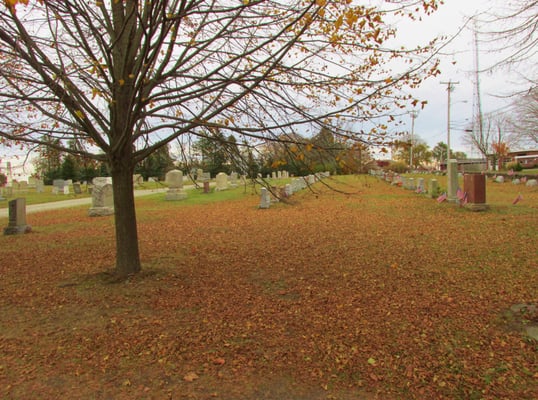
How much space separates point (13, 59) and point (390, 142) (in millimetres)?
5570

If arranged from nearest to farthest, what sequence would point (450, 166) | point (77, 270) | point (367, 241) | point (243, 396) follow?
1. point (243, 396)
2. point (77, 270)
3. point (367, 241)
4. point (450, 166)

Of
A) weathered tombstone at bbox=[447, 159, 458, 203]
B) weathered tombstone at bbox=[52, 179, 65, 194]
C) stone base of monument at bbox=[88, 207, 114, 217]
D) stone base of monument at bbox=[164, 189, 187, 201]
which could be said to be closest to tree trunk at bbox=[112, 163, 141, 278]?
stone base of monument at bbox=[88, 207, 114, 217]

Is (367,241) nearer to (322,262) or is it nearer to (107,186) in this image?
(322,262)

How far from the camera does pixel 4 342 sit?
141 inches

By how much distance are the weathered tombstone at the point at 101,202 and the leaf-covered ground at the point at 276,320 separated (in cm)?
586

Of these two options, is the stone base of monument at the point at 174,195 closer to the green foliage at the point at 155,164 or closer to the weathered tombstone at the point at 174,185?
the weathered tombstone at the point at 174,185

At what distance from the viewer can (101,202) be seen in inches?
558

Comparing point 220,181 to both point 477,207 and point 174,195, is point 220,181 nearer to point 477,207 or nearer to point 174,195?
point 174,195

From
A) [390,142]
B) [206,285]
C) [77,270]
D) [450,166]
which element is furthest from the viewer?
[450,166]

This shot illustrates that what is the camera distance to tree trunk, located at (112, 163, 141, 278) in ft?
16.9

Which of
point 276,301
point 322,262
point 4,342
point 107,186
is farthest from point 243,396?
point 107,186

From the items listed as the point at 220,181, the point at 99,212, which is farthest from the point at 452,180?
the point at 220,181

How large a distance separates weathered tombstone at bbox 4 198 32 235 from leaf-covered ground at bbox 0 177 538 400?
236cm

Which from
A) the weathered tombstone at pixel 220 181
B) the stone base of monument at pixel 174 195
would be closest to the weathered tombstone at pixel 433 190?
the stone base of monument at pixel 174 195
